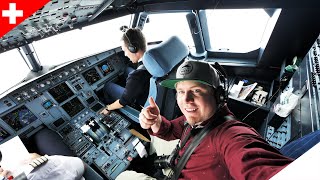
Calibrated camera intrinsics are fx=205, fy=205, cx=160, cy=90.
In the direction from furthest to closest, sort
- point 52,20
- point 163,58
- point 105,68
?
point 105,68
point 52,20
point 163,58

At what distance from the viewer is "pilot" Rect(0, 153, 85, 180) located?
1411mm

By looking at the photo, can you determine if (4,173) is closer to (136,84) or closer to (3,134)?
(3,134)

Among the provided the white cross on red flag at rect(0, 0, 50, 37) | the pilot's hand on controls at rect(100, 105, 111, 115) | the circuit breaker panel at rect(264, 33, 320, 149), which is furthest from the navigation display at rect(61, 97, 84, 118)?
the circuit breaker panel at rect(264, 33, 320, 149)

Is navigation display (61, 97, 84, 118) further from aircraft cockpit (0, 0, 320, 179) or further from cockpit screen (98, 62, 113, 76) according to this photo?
cockpit screen (98, 62, 113, 76)

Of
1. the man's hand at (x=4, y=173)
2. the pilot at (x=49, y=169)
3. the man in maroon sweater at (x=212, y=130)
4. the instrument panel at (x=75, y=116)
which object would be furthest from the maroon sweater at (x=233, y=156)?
the man's hand at (x=4, y=173)

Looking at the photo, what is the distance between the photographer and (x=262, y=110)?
2.09 metres

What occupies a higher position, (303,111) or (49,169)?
(303,111)

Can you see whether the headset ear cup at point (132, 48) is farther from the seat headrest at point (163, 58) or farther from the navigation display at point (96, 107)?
the navigation display at point (96, 107)

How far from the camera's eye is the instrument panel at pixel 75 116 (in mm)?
2068

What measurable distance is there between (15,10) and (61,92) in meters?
1.23

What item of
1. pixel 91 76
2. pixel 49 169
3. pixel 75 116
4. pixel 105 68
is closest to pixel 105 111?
pixel 75 116

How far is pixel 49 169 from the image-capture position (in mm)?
1470

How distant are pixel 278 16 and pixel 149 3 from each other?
1634 mm

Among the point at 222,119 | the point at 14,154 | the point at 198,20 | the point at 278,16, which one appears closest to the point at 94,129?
the point at 14,154
